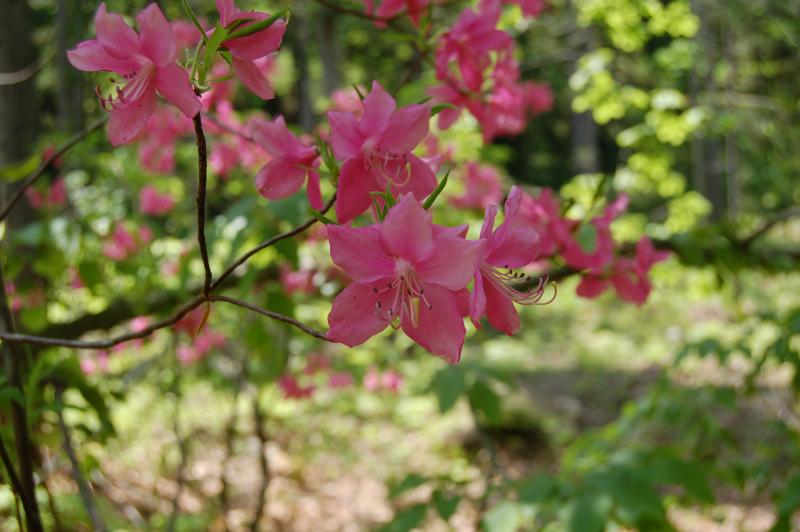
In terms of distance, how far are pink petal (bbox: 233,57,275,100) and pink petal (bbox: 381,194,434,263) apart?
0.20m

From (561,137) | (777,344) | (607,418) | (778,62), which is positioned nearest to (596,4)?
(777,344)

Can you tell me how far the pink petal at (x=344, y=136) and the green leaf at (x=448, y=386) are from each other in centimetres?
103

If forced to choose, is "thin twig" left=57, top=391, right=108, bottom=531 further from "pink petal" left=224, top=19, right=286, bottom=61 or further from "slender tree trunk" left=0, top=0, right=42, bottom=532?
"pink petal" left=224, top=19, right=286, bottom=61

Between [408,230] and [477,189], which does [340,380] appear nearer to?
[477,189]

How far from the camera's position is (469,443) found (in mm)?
5359

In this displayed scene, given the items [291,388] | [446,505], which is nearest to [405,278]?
[446,505]

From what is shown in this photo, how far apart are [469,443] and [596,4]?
127 inches

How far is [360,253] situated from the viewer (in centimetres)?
59

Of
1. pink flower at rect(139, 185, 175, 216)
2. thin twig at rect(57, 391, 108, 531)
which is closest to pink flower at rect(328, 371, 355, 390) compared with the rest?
pink flower at rect(139, 185, 175, 216)

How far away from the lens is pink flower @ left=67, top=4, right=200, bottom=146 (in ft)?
1.99

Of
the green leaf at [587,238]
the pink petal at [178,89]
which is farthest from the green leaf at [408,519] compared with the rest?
the pink petal at [178,89]

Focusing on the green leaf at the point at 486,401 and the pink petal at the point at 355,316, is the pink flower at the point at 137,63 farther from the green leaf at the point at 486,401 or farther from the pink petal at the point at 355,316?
the green leaf at the point at 486,401

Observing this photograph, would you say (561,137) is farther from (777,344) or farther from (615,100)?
(777,344)

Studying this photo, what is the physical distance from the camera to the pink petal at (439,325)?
0.60 meters
